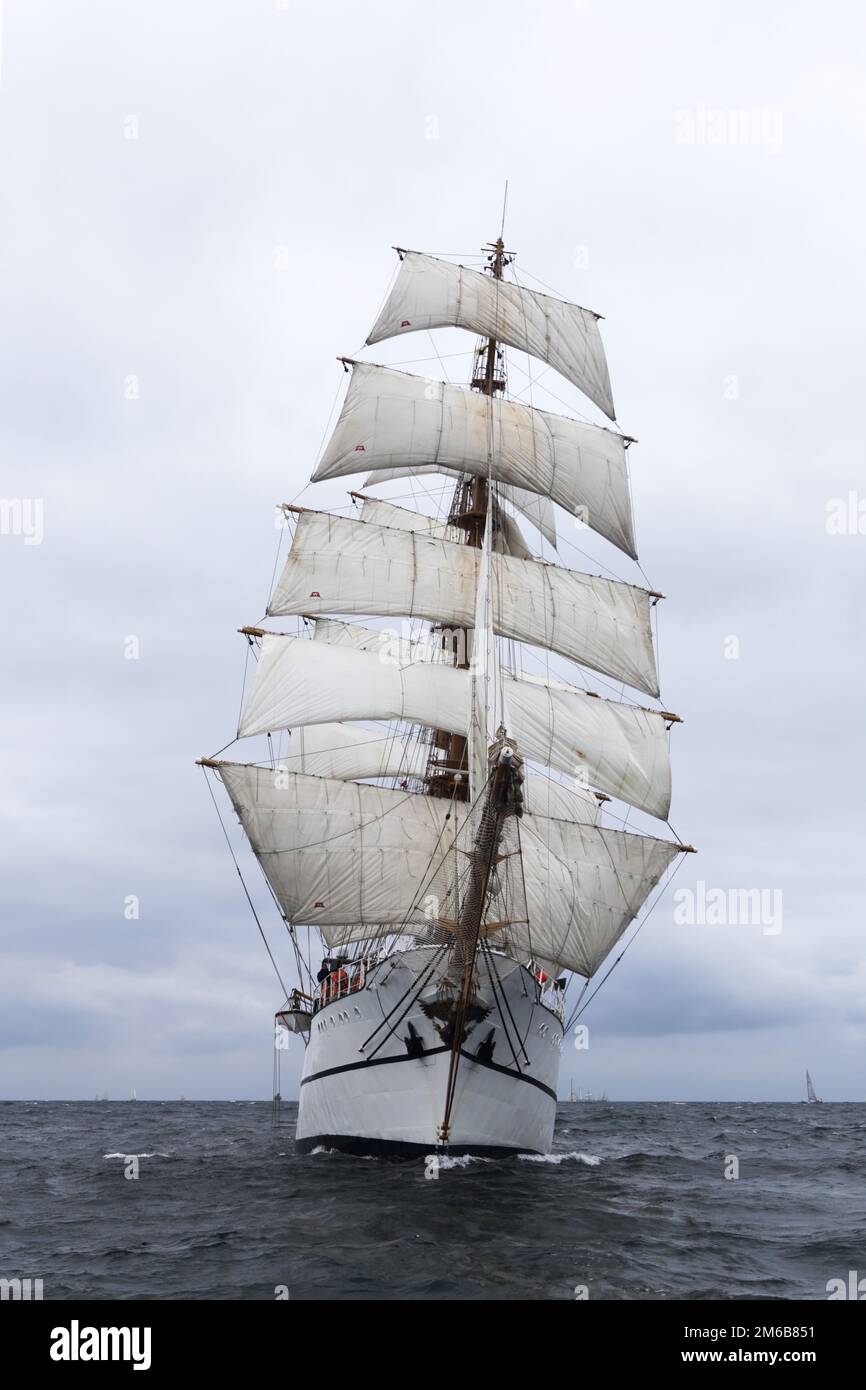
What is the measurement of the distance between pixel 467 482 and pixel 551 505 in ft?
14.2

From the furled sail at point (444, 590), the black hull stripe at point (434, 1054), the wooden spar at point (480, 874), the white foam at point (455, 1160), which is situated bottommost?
the white foam at point (455, 1160)

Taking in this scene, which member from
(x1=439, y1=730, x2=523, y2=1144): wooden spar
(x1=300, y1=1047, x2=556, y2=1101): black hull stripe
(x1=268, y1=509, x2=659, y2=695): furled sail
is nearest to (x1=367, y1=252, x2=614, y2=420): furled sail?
(x1=268, y1=509, x2=659, y2=695): furled sail

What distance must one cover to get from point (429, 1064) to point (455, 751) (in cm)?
1471

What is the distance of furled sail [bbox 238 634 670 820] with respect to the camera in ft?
117

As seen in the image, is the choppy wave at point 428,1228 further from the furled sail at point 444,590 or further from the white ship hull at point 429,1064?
the furled sail at point 444,590

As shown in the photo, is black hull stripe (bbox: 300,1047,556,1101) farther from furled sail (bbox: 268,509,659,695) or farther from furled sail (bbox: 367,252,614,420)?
furled sail (bbox: 367,252,614,420)

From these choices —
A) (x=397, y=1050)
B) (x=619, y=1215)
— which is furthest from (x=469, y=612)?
(x=619, y=1215)

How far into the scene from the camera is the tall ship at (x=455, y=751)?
2734 centimetres

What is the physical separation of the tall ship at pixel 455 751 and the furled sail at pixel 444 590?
0.24 feet

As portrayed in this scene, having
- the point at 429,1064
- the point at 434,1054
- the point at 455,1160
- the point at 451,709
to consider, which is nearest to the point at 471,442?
the point at 451,709

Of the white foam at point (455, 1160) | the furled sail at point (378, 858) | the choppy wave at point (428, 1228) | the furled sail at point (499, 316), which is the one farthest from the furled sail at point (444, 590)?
the white foam at point (455, 1160)

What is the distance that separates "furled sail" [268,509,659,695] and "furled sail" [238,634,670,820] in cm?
198
